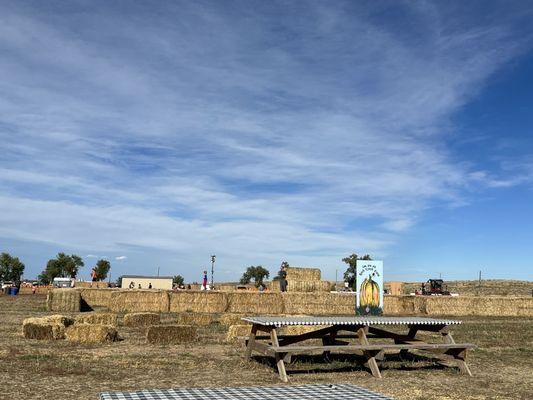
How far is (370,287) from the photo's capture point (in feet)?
93.0

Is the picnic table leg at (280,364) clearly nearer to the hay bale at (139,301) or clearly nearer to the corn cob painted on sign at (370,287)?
the corn cob painted on sign at (370,287)

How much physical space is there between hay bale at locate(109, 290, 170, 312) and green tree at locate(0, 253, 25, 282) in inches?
3329

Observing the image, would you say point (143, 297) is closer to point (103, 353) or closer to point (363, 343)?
point (103, 353)

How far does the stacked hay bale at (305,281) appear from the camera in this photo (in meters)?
38.1

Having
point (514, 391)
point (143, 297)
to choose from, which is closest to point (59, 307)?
point (143, 297)

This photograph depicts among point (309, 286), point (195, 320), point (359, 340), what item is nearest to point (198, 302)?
point (309, 286)

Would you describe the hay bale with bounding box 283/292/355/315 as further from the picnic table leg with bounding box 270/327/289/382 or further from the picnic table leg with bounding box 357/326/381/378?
the picnic table leg with bounding box 270/327/289/382

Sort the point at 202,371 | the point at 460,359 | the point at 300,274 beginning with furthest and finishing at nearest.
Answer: the point at 300,274 → the point at 460,359 → the point at 202,371

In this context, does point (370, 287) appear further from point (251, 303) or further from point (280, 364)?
point (280, 364)

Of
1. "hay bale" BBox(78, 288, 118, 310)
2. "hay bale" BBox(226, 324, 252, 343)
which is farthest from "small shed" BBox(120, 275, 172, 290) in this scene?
"hay bale" BBox(226, 324, 252, 343)

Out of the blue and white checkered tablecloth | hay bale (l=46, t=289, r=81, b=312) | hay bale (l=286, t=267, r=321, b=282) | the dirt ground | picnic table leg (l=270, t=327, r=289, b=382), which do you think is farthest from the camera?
hay bale (l=286, t=267, r=321, b=282)

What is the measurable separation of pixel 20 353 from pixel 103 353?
1885 millimetres

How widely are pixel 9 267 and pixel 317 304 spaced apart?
9021cm

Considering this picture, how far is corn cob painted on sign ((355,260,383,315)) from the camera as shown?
28234mm
